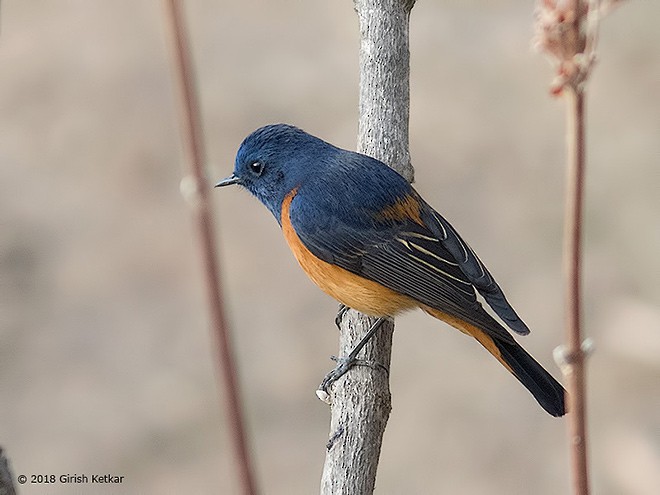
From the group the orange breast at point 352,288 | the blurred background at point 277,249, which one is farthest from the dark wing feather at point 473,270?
the blurred background at point 277,249

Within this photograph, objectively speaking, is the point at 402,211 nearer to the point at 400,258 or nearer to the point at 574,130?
the point at 400,258

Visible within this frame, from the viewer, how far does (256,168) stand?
12.5ft

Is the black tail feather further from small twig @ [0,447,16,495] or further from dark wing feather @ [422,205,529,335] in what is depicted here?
small twig @ [0,447,16,495]

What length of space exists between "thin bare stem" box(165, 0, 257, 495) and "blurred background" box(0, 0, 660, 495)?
4.93 meters

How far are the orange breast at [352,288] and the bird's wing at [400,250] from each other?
1.2 inches

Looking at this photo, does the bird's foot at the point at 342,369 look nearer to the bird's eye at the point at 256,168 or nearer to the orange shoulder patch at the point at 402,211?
the orange shoulder patch at the point at 402,211

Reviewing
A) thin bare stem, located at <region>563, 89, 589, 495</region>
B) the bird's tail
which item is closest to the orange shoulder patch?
the bird's tail

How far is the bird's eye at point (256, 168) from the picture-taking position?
12.4ft

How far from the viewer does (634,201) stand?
24.1 ft

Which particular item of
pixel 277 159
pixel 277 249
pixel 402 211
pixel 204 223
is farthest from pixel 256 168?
pixel 277 249

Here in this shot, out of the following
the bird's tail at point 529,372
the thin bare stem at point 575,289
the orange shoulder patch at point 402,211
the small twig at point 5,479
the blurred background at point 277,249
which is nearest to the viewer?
the thin bare stem at point 575,289

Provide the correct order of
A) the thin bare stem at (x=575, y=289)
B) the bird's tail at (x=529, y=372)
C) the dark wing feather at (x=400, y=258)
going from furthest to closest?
the dark wing feather at (x=400, y=258)
the bird's tail at (x=529, y=372)
the thin bare stem at (x=575, y=289)

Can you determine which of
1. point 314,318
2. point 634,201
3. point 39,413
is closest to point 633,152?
point 634,201

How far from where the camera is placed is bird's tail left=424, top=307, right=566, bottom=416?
3154 millimetres
